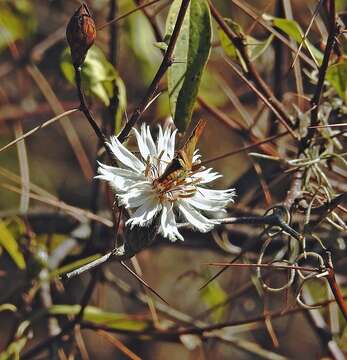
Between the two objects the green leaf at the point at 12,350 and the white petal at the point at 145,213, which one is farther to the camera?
the green leaf at the point at 12,350

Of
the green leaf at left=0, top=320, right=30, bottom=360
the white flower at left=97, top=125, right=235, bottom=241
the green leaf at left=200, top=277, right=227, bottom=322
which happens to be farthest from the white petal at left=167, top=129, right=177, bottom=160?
the green leaf at left=200, top=277, right=227, bottom=322

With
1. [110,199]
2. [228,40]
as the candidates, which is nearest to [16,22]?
[110,199]

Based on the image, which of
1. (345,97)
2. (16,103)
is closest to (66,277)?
(345,97)

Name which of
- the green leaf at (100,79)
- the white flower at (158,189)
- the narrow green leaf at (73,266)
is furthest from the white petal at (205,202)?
the narrow green leaf at (73,266)

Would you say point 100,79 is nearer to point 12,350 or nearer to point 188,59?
point 188,59

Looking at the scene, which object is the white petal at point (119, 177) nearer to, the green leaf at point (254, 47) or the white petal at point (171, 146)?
the white petal at point (171, 146)

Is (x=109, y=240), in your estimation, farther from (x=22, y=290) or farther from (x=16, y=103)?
(x=16, y=103)
